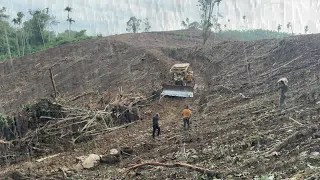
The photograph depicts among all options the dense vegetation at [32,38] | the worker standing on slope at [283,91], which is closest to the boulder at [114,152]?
the worker standing on slope at [283,91]

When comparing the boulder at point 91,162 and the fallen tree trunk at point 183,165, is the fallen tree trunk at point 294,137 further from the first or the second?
the boulder at point 91,162

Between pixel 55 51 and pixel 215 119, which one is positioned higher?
pixel 55 51

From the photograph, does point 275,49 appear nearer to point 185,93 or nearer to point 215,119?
point 185,93

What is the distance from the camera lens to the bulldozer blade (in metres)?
16.6

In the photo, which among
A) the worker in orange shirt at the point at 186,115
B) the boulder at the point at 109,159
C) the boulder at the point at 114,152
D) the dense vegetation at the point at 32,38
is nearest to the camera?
the boulder at the point at 109,159

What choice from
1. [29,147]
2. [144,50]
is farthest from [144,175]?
[144,50]

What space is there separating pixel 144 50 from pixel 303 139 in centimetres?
2153

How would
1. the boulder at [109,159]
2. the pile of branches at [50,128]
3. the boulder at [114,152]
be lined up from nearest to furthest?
the boulder at [109,159]
the boulder at [114,152]
the pile of branches at [50,128]

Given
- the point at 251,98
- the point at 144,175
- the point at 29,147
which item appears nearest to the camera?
the point at 144,175

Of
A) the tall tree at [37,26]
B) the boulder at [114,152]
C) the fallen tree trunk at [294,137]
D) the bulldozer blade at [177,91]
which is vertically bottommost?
the boulder at [114,152]

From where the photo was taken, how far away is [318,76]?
12805 mm

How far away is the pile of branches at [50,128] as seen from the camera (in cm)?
1120

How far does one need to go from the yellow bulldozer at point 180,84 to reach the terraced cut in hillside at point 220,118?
377mm

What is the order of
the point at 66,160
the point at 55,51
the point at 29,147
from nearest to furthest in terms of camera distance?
the point at 66,160 → the point at 29,147 → the point at 55,51
